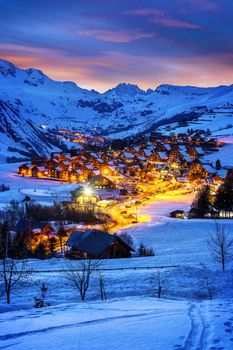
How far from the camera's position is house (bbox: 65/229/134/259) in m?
40.5

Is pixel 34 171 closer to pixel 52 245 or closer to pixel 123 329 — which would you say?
pixel 52 245

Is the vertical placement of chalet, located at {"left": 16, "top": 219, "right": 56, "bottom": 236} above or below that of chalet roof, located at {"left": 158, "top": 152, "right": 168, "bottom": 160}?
below

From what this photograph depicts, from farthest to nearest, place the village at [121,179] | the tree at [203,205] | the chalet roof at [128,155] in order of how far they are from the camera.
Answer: the chalet roof at [128,155], the tree at [203,205], the village at [121,179]

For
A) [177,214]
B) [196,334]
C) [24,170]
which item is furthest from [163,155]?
[196,334]

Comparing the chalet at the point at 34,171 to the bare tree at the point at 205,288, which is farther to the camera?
the chalet at the point at 34,171

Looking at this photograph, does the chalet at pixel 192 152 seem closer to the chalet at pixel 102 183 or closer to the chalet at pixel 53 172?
the chalet at pixel 53 172

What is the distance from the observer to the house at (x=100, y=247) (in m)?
40.5

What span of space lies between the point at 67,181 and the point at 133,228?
216ft

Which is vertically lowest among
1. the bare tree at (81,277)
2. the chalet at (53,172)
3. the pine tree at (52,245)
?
the bare tree at (81,277)

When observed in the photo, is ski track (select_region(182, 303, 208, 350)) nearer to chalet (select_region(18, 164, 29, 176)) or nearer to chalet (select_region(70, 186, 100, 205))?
chalet (select_region(70, 186, 100, 205))

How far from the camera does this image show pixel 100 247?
4056 centimetres

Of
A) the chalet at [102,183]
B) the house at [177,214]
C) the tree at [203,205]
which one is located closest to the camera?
the house at [177,214]

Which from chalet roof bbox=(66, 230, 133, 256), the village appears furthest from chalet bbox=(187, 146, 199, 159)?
chalet roof bbox=(66, 230, 133, 256)

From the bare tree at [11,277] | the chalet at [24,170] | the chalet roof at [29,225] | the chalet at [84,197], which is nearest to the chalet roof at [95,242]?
the chalet roof at [29,225]
